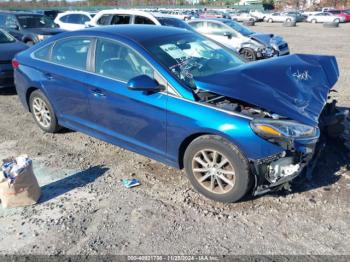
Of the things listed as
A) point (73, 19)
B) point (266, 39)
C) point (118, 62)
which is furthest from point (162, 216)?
point (73, 19)

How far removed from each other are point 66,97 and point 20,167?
1591 mm

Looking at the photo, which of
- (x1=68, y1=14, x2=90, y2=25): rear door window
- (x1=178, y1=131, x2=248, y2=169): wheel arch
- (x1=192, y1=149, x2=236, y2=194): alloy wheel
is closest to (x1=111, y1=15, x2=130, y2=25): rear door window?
(x1=68, y1=14, x2=90, y2=25): rear door window

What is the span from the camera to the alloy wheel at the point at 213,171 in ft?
12.2

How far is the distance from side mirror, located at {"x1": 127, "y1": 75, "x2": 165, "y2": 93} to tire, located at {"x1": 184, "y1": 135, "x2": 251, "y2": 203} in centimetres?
70

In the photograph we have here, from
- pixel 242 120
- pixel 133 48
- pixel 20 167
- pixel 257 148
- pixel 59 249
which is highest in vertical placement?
pixel 133 48

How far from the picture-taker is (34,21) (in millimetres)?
13992

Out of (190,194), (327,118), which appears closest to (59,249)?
(190,194)

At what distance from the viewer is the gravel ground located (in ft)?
10.7

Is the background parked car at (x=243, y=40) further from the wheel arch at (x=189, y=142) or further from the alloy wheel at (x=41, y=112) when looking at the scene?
the wheel arch at (x=189, y=142)

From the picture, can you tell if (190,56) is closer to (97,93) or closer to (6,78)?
(97,93)

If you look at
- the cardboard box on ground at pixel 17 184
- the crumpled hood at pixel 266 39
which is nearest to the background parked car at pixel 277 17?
the crumpled hood at pixel 266 39

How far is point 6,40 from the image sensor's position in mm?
9305

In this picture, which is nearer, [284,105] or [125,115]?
[284,105]

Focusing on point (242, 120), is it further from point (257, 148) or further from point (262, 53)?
point (262, 53)
